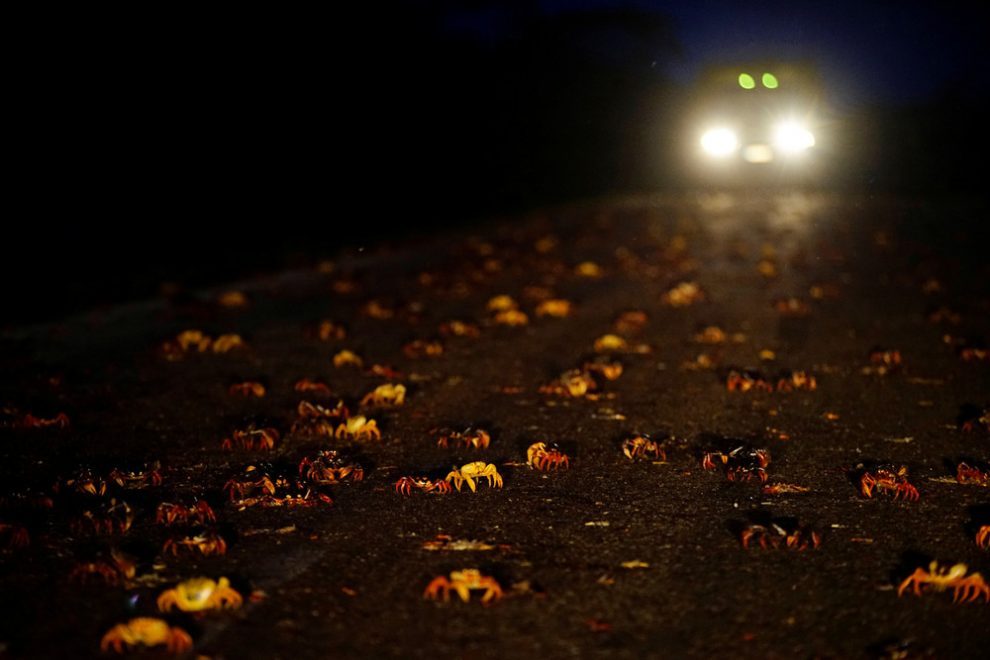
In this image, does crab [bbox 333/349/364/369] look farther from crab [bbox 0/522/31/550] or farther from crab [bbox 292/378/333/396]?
crab [bbox 0/522/31/550]

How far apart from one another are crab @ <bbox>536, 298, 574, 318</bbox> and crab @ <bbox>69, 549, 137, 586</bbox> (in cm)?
697

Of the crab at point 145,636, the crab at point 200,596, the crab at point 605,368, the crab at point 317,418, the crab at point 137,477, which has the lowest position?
the crab at point 145,636

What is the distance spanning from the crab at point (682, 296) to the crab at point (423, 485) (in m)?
6.58

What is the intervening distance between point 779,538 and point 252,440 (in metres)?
3.30

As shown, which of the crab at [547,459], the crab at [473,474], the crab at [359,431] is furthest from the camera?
the crab at [359,431]

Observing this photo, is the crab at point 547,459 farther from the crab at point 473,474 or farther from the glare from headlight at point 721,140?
the glare from headlight at point 721,140

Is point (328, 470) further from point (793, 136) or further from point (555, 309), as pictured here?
point (793, 136)

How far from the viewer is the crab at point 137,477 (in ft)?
16.7

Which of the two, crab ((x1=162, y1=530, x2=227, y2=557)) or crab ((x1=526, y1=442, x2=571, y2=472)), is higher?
crab ((x1=526, y1=442, x2=571, y2=472))

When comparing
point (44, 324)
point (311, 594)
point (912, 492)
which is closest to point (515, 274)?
point (44, 324)

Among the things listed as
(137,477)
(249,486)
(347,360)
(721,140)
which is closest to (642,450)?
(249,486)

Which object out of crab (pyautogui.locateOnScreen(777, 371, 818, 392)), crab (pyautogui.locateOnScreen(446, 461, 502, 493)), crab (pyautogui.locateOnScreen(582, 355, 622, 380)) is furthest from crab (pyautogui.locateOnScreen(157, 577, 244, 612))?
crab (pyautogui.locateOnScreen(777, 371, 818, 392))

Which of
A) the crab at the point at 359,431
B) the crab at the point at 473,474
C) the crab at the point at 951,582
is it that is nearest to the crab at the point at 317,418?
the crab at the point at 359,431

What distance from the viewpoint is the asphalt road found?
11.8 feet
